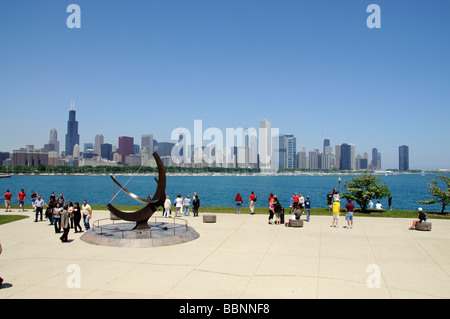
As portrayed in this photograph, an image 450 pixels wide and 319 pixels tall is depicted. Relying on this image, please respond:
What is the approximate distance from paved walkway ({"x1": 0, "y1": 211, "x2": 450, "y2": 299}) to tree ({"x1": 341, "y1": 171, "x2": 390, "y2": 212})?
757 cm

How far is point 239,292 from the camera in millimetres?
7859

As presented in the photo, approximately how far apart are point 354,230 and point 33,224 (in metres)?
16.1

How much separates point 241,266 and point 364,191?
1676 centimetres

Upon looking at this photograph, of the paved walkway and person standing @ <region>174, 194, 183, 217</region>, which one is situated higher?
A: person standing @ <region>174, 194, 183, 217</region>

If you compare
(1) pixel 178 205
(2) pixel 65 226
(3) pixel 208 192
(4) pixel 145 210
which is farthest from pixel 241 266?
(3) pixel 208 192

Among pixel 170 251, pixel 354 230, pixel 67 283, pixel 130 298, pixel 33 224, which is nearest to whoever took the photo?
pixel 130 298

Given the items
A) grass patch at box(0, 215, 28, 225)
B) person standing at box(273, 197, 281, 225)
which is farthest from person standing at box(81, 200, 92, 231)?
person standing at box(273, 197, 281, 225)

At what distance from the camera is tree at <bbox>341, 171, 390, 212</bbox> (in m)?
23.2

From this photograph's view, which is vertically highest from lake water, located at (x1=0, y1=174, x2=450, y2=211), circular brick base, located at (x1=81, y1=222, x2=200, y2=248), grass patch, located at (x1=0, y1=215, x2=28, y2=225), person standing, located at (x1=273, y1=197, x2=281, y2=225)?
person standing, located at (x1=273, y1=197, x2=281, y2=225)

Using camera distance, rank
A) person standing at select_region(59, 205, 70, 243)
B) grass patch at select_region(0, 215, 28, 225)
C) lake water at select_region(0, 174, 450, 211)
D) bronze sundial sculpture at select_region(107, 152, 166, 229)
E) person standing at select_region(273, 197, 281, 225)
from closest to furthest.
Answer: person standing at select_region(59, 205, 70, 243)
bronze sundial sculpture at select_region(107, 152, 166, 229)
person standing at select_region(273, 197, 281, 225)
grass patch at select_region(0, 215, 28, 225)
lake water at select_region(0, 174, 450, 211)

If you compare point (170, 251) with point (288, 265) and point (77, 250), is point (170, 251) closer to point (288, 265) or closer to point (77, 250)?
point (77, 250)

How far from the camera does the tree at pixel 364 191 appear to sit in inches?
915

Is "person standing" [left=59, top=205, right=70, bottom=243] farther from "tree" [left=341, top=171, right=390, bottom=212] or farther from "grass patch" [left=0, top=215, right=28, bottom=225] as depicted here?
"tree" [left=341, top=171, right=390, bottom=212]
